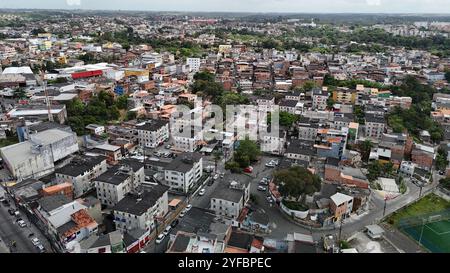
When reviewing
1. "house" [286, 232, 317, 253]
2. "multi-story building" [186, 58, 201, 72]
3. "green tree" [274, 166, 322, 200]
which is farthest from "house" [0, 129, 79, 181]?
"multi-story building" [186, 58, 201, 72]

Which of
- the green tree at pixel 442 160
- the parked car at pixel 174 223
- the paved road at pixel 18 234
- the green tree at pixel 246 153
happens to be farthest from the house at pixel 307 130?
the paved road at pixel 18 234

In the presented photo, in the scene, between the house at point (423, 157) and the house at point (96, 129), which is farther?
the house at point (96, 129)

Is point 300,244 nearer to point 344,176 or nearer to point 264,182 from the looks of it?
point 264,182

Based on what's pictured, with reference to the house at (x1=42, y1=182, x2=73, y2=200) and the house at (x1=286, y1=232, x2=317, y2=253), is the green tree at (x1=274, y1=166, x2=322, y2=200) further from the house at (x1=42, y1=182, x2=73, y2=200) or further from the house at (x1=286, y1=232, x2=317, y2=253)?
the house at (x1=42, y1=182, x2=73, y2=200)

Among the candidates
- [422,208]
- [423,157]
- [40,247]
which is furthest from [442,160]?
[40,247]

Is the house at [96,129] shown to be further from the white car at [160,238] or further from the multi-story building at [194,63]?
the multi-story building at [194,63]
